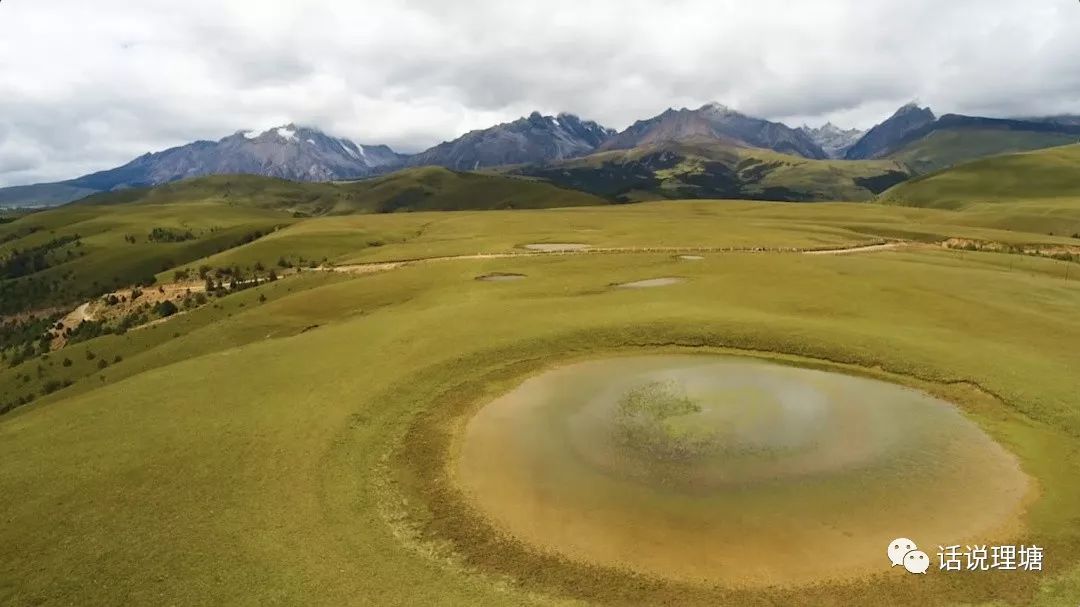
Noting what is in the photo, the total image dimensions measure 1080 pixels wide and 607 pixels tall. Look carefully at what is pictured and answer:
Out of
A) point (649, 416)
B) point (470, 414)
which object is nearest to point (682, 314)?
point (649, 416)

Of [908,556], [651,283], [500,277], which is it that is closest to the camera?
[908,556]

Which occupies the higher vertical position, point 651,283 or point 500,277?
point 500,277

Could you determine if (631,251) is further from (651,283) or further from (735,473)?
(735,473)

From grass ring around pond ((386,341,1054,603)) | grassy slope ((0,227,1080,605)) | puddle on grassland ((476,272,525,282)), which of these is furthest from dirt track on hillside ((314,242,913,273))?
grass ring around pond ((386,341,1054,603))

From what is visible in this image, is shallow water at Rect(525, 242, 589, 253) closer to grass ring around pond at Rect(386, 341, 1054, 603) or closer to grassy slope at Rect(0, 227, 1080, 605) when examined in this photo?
grassy slope at Rect(0, 227, 1080, 605)

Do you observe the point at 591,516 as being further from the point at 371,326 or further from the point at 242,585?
the point at 371,326

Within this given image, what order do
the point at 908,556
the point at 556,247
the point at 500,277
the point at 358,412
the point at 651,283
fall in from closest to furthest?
1. the point at 908,556
2. the point at 358,412
3. the point at 651,283
4. the point at 500,277
5. the point at 556,247

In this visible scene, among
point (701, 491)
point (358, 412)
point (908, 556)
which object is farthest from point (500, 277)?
point (908, 556)
